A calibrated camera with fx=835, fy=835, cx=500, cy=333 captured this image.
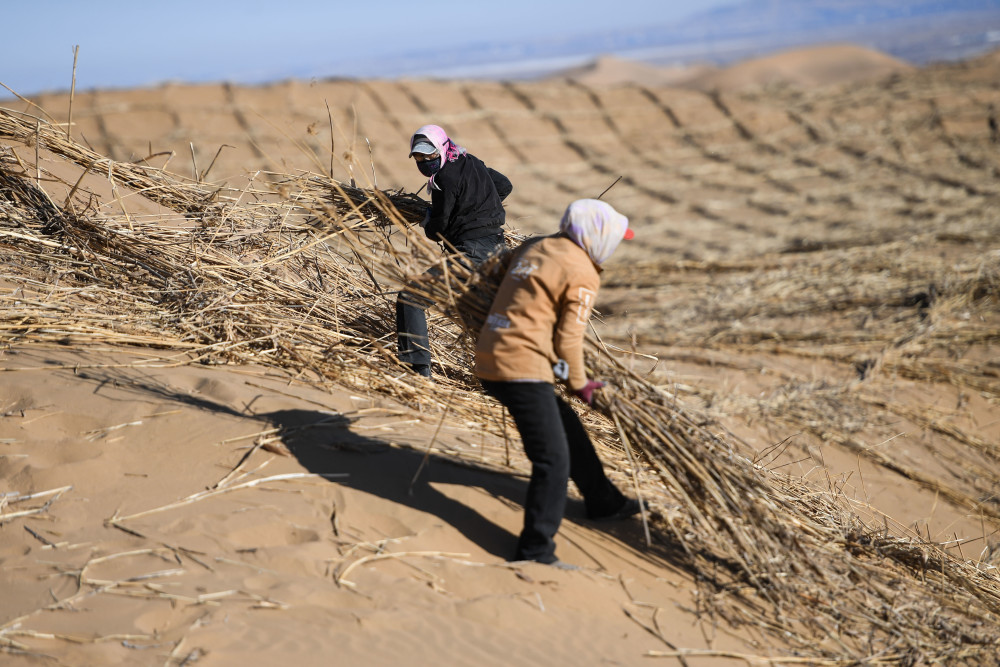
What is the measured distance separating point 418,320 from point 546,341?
1.27 m

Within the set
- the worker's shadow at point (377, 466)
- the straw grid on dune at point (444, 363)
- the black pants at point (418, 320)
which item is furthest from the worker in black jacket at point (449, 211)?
the worker's shadow at point (377, 466)

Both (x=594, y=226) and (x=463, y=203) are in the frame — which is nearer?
(x=594, y=226)

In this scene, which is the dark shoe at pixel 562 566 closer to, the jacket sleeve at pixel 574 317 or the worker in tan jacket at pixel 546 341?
the worker in tan jacket at pixel 546 341

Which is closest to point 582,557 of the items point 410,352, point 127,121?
point 410,352

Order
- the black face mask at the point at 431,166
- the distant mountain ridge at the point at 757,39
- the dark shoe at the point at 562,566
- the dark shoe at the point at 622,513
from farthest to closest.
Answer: the distant mountain ridge at the point at 757,39 < the black face mask at the point at 431,166 < the dark shoe at the point at 622,513 < the dark shoe at the point at 562,566

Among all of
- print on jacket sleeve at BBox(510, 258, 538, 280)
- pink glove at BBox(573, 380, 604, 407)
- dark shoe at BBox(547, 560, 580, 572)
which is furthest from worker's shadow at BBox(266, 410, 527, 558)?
print on jacket sleeve at BBox(510, 258, 538, 280)

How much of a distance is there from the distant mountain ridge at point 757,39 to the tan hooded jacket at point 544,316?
66.3 meters

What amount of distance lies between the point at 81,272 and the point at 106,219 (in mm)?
325

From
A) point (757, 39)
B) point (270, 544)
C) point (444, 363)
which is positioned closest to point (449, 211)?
point (444, 363)

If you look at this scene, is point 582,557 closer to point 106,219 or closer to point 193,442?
point 193,442

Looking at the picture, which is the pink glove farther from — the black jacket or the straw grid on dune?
the black jacket

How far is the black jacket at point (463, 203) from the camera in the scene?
12.4 feet

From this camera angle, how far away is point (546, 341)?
2641mm

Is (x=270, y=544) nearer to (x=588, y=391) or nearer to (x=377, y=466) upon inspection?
(x=377, y=466)
